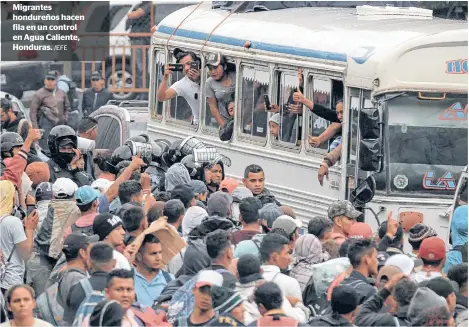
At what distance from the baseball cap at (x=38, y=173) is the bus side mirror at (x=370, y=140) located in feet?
9.15

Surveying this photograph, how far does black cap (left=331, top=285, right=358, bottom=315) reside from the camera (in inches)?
372

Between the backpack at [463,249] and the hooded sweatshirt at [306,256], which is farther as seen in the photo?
the backpack at [463,249]

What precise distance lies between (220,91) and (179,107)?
129cm

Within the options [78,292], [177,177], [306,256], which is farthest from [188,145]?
[78,292]

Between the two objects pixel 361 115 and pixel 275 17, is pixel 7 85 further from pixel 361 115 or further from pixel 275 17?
pixel 361 115

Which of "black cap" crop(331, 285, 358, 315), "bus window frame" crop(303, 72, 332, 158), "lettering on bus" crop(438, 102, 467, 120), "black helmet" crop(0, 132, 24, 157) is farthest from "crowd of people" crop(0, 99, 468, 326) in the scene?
"bus window frame" crop(303, 72, 332, 158)

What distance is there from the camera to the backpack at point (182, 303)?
966 centimetres

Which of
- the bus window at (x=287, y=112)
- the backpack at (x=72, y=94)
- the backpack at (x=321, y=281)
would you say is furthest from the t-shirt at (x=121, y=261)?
the backpack at (x=72, y=94)

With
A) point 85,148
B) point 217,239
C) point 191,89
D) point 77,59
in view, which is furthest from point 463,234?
point 77,59

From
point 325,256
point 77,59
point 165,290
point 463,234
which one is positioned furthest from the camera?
point 77,59

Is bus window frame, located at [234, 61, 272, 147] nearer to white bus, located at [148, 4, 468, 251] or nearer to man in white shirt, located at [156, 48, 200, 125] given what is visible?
white bus, located at [148, 4, 468, 251]

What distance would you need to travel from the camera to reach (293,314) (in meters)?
9.75

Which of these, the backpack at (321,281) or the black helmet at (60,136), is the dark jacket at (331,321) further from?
the black helmet at (60,136)

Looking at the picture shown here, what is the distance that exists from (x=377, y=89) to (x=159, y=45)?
5.31 meters
